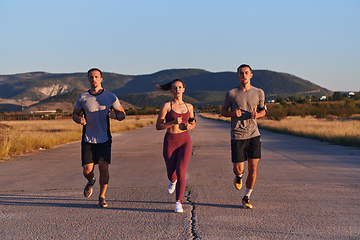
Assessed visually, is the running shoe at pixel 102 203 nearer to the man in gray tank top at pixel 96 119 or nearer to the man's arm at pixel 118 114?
the man in gray tank top at pixel 96 119

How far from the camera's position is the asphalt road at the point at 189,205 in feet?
17.2

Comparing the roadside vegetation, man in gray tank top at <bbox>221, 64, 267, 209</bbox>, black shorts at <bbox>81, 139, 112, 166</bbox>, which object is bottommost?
the roadside vegetation

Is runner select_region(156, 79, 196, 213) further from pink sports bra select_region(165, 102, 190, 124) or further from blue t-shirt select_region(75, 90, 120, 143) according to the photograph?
blue t-shirt select_region(75, 90, 120, 143)

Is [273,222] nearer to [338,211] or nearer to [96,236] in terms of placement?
[338,211]

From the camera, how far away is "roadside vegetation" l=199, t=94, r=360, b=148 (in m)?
22.2

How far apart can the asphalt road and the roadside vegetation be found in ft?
36.3

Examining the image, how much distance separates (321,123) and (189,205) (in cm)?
3319

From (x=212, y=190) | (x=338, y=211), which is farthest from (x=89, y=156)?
(x=338, y=211)

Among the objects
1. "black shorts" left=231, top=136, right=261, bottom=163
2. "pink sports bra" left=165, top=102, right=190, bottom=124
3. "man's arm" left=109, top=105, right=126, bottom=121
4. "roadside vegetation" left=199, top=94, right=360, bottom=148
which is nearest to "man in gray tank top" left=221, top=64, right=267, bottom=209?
"black shorts" left=231, top=136, right=261, bottom=163

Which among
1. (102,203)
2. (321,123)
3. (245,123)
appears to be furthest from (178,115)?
(321,123)

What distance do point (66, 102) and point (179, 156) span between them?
16625cm

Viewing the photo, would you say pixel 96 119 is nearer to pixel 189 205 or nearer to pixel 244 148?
pixel 189 205

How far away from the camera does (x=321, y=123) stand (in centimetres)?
3744

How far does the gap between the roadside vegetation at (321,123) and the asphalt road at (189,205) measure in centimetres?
1108
